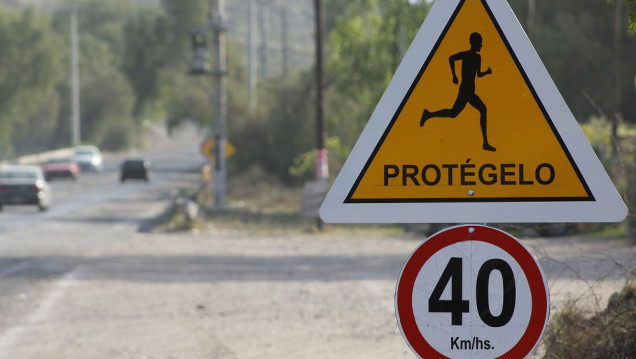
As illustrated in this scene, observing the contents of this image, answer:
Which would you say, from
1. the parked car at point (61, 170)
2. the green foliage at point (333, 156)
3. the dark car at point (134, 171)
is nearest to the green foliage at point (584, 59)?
the green foliage at point (333, 156)

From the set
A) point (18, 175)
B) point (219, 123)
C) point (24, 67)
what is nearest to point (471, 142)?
point (219, 123)

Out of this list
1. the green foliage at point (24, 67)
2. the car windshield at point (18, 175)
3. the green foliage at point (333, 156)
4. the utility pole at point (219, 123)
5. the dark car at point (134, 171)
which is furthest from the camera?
the green foliage at point (24, 67)

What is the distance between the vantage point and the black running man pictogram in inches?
150

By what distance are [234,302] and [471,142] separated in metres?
10.3

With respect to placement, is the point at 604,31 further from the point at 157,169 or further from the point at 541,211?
the point at 541,211

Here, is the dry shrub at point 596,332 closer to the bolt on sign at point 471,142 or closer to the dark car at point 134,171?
the bolt on sign at point 471,142

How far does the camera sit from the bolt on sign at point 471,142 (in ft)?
12.3

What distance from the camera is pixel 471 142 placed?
3812mm

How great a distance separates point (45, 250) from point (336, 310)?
10.1 metres

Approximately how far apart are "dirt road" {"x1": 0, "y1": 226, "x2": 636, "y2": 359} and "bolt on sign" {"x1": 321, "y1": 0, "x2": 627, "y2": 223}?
9.84 feet

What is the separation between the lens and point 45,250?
21562mm

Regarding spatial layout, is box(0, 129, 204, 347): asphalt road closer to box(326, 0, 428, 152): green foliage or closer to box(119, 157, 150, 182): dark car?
box(119, 157, 150, 182): dark car

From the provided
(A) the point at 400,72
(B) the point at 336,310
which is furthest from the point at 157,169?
(A) the point at 400,72

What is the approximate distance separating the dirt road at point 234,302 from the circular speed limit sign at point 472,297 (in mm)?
3075
